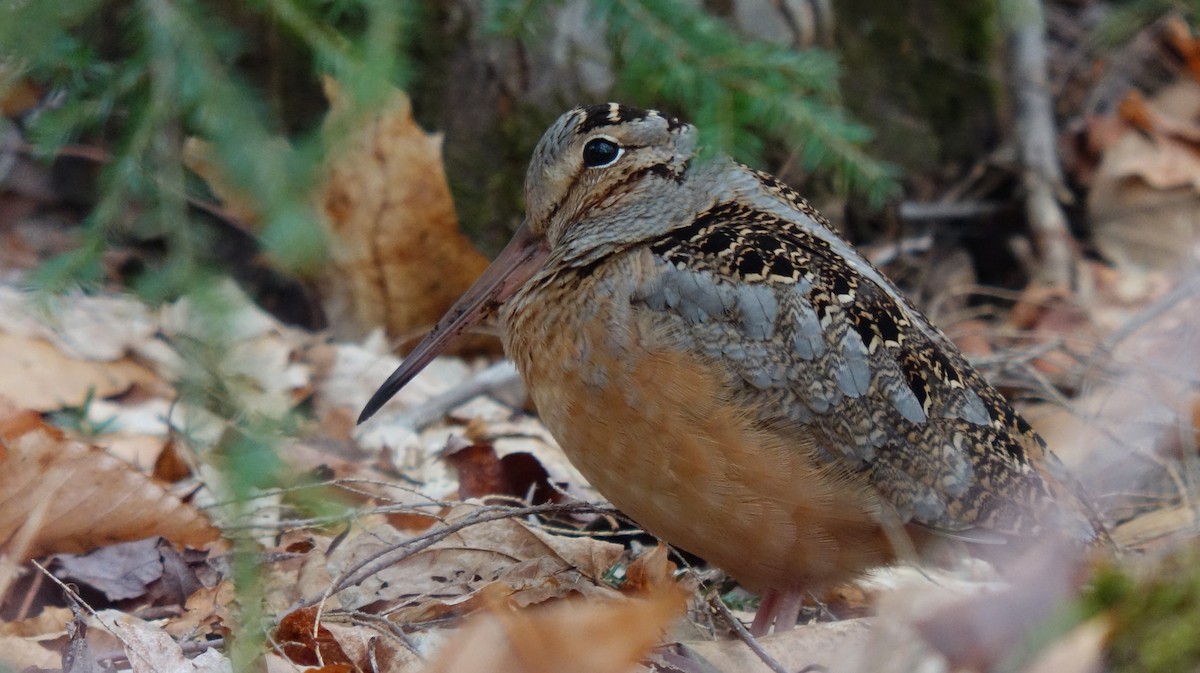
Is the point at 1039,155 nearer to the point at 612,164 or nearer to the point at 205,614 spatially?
the point at 612,164

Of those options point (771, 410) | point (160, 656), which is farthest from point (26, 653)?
point (771, 410)

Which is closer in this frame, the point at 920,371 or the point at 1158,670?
the point at 1158,670

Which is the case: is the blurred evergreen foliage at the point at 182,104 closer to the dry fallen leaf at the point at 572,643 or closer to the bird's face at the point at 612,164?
the dry fallen leaf at the point at 572,643

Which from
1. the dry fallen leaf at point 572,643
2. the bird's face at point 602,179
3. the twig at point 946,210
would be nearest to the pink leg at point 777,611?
the bird's face at point 602,179

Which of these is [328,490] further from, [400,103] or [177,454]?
[400,103]

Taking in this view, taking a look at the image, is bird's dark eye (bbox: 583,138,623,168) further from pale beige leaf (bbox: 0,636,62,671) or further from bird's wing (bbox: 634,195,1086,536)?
pale beige leaf (bbox: 0,636,62,671)

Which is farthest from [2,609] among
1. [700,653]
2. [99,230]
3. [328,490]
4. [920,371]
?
[920,371]

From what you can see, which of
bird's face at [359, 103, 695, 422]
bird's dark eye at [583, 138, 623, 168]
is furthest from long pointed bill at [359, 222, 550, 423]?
bird's dark eye at [583, 138, 623, 168]
